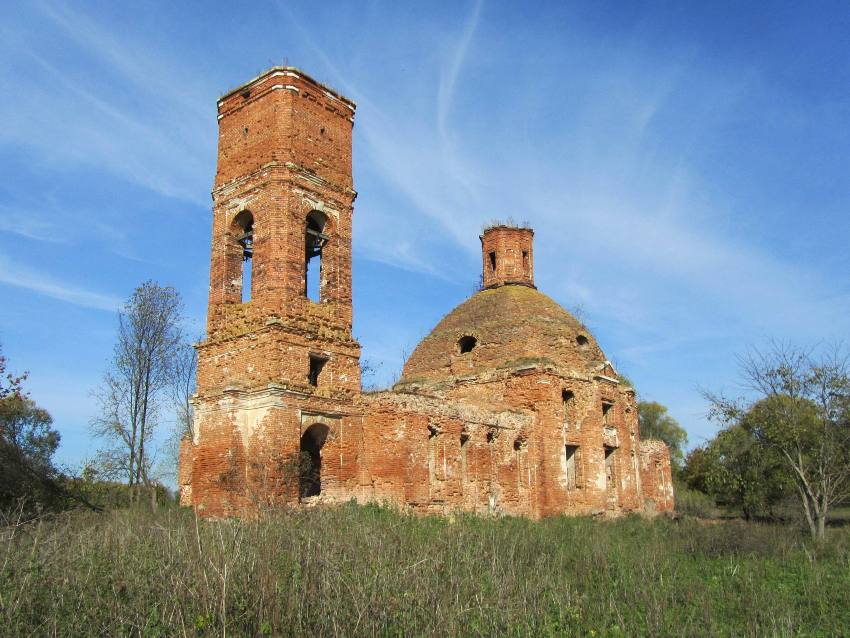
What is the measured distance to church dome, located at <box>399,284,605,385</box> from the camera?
19.8 m

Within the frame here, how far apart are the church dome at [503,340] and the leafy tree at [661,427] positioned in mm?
30750

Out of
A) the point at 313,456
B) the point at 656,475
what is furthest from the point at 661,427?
the point at 313,456

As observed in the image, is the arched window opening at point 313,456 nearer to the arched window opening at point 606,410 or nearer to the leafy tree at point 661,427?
the arched window opening at point 606,410

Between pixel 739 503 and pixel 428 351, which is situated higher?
pixel 428 351

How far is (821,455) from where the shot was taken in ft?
49.9

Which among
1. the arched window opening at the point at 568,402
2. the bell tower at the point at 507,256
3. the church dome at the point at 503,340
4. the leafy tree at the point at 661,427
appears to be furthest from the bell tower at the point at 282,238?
the leafy tree at the point at 661,427

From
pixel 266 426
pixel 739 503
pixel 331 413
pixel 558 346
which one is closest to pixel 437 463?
pixel 331 413

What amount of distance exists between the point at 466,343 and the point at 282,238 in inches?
346

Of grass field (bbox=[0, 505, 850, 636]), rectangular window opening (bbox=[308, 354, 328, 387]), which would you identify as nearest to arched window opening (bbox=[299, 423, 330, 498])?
rectangular window opening (bbox=[308, 354, 328, 387])

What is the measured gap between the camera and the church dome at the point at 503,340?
19828 mm

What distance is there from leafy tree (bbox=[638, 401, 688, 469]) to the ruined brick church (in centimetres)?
3278

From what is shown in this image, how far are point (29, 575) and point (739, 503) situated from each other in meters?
27.2

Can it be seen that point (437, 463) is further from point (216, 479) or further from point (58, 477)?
point (58, 477)

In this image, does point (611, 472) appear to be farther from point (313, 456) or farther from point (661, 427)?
point (661, 427)
